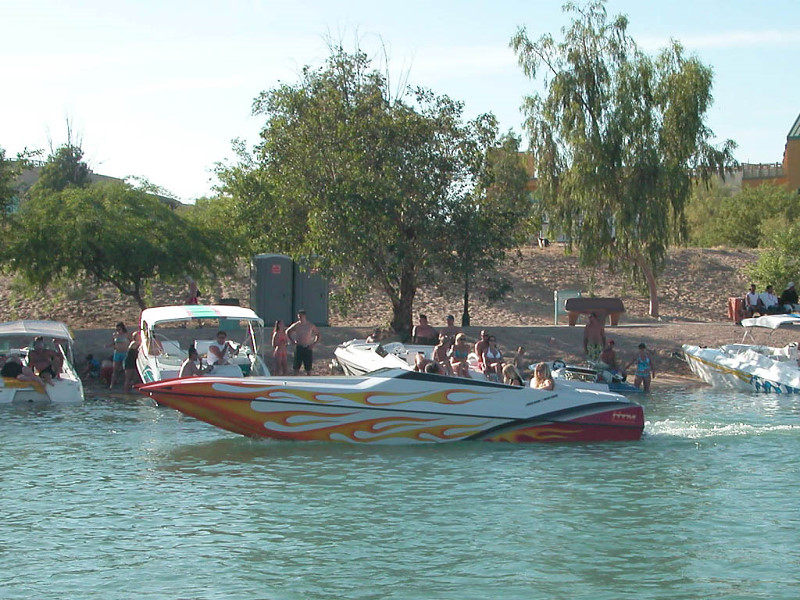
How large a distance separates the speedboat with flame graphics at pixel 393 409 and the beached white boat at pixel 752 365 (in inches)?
323

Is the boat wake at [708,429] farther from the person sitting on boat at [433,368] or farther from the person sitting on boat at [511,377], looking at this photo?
the person sitting on boat at [433,368]

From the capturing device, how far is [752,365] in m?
23.8

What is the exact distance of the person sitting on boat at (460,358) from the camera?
1750cm

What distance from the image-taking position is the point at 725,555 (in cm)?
1028

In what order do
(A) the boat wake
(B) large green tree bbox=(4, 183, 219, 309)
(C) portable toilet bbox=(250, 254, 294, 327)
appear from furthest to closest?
1. (B) large green tree bbox=(4, 183, 219, 309)
2. (C) portable toilet bbox=(250, 254, 294, 327)
3. (A) the boat wake

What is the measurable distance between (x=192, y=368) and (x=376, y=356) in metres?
4.24

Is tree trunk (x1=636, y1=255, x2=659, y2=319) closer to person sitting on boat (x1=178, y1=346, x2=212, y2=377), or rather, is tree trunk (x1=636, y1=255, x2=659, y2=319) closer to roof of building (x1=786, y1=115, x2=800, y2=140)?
person sitting on boat (x1=178, y1=346, x2=212, y2=377)

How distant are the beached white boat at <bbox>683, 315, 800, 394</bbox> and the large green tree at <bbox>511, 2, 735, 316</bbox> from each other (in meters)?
8.43

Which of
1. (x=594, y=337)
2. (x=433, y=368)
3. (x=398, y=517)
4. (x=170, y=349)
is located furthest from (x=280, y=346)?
(x=398, y=517)

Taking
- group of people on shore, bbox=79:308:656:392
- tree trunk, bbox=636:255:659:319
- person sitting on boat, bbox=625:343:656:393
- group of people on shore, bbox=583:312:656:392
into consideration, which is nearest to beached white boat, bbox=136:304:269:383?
group of people on shore, bbox=79:308:656:392

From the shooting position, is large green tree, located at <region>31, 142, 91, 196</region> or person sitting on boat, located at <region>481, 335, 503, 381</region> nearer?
person sitting on boat, located at <region>481, 335, 503, 381</region>

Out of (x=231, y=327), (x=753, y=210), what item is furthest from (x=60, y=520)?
(x=753, y=210)

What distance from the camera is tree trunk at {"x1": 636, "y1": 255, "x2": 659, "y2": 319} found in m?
35.7

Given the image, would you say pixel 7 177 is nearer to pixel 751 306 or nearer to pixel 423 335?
pixel 423 335
